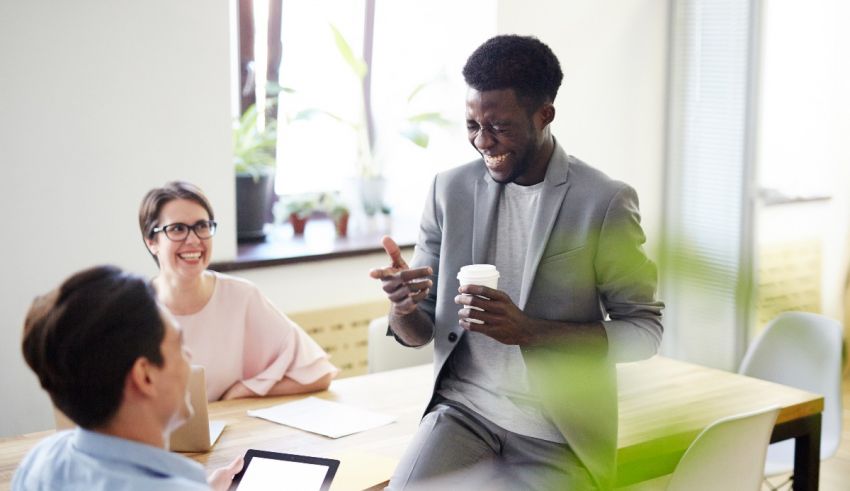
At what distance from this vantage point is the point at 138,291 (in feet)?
3.63

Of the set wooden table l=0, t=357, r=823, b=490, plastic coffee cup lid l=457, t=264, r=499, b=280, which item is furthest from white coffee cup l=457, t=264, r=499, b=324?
wooden table l=0, t=357, r=823, b=490

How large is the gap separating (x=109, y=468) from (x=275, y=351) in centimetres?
143

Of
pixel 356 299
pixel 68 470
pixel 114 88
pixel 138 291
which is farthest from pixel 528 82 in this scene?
pixel 356 299

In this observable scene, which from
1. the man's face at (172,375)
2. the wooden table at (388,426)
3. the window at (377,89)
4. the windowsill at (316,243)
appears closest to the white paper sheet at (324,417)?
the wooden table at (388,426)

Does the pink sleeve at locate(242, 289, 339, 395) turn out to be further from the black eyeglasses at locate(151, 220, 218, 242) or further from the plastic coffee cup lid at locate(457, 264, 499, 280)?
the plastic coffee cup lid at locate(457, 264, 499, 280)

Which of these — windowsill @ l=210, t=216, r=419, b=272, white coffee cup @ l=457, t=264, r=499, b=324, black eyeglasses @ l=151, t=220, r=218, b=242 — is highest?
white coffee cup @ l=457, t=264, r=499, b=324

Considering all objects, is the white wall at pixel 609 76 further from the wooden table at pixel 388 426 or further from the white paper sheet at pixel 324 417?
the white paper sheet at pixel 324 417

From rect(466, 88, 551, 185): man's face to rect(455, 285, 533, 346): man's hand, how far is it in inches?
10.0

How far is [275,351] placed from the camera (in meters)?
2.49

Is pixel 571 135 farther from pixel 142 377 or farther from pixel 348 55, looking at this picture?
pixel 142 377

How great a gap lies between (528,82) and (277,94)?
2.36 meters

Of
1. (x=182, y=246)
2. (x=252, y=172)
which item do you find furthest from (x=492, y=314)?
(x=252, y=172)

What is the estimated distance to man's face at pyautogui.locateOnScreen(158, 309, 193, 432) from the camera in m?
1.12

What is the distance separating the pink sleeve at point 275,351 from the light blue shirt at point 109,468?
4.30 ft
